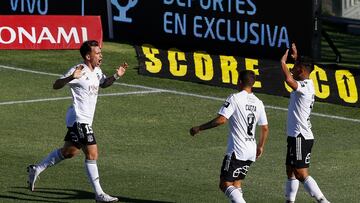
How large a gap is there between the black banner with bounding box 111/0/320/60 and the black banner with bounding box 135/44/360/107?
2.40 m

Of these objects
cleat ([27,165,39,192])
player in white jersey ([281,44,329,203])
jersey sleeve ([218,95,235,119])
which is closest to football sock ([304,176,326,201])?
player in white jersey ([281,44,329,203])

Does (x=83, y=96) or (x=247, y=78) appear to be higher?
(x=247, y=78)

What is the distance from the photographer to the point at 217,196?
1858 cm

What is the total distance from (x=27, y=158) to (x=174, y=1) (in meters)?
13.2

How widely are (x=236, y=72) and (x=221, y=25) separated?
12.4 feet

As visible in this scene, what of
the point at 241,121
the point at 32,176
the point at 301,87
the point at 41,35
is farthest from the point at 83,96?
the point at 41,35

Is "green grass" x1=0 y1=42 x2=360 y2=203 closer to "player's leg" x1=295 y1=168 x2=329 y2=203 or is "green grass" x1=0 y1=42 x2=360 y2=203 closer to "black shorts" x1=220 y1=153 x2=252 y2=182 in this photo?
"player's leg" x1=295 y1=168 x2=329 y2=203

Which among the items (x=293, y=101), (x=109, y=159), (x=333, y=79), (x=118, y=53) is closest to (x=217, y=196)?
(x=293, y=101)

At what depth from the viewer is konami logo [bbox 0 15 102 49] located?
33.0 m

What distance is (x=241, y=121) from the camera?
53.1 feet

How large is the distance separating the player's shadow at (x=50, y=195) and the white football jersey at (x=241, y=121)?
2.40m

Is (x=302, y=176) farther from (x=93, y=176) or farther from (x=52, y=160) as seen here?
(x=52, y=160)

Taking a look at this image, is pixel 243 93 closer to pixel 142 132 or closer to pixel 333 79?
pixel 142 132

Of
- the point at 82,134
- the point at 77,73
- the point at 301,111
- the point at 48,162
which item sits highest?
the point at 77,73
